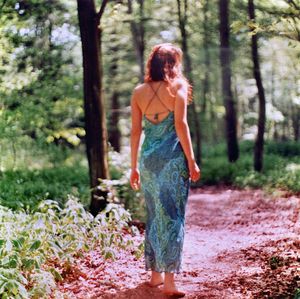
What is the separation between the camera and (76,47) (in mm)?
13648

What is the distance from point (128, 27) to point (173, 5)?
3057mm

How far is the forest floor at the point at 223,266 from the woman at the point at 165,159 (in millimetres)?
423

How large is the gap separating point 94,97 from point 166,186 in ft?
9.90

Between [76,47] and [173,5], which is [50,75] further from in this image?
[173,5]

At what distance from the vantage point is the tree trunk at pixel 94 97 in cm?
677

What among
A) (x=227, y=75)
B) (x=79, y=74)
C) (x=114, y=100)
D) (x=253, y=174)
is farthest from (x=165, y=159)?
(x=227, y=75)

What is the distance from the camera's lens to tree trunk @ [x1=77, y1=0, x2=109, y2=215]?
677 centimetres

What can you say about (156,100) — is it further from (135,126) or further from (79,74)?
(79,74)

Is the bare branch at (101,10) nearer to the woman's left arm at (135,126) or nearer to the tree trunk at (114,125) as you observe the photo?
the woman's left arm at (135,126)

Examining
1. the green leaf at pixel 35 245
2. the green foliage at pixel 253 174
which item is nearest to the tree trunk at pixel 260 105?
the green foliage at pixel 253 174

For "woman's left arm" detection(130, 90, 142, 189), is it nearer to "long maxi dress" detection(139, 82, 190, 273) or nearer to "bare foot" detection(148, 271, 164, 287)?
"long maxi dress" detection(139, 82, 190, 273)

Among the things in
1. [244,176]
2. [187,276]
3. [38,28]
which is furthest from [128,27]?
[187,276]

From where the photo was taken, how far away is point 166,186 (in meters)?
4.25

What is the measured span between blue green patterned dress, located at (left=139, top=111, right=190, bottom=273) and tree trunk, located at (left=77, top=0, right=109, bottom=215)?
8.67 ft
